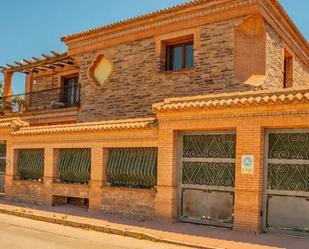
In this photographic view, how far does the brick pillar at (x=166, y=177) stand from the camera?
11.5m

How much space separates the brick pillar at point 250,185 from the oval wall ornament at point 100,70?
9345mm

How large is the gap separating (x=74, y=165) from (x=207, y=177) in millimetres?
5475

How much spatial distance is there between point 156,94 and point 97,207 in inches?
203

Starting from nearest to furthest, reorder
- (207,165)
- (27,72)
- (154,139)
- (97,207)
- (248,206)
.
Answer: (248,206) < (207,165) < (154,139) < (97,207) < (27,72)

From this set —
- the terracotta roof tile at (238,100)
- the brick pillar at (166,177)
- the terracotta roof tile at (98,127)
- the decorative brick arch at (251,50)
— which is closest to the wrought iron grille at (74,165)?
the terracotta roof tile at (98,127)

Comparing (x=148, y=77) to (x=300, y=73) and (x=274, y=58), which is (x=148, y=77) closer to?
(x=274, y=58)

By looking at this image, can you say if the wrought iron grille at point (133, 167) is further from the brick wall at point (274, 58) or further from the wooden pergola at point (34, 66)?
the wooden pergola at point (34, 66)

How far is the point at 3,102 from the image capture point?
25266 mm

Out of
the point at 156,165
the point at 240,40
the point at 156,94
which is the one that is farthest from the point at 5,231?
the point at 240,40

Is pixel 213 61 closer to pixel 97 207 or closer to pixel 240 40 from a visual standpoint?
pixel 240 40

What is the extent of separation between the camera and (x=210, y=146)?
11094mm

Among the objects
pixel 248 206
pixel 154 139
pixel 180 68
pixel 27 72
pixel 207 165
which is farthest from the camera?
pixel 27 72

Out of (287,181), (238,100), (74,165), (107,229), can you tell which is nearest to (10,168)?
(74,165)

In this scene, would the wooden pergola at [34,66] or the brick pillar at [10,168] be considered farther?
the wooden pergola at [34,66]
